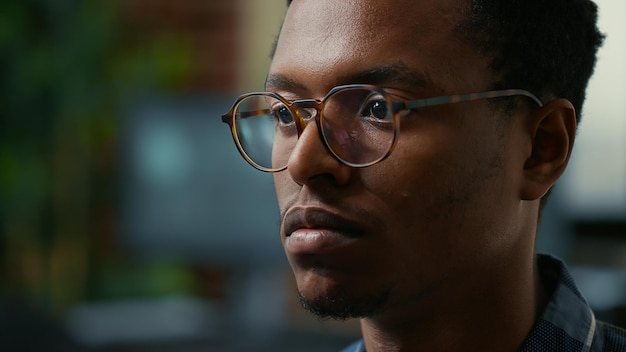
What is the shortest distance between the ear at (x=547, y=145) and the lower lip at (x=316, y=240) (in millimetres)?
231

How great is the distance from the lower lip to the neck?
0.11 m

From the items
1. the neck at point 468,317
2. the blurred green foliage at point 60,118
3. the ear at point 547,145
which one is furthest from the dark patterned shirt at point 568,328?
the blurred green foliage at point 60,118

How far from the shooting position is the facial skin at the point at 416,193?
111cm

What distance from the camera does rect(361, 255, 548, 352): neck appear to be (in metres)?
1.16

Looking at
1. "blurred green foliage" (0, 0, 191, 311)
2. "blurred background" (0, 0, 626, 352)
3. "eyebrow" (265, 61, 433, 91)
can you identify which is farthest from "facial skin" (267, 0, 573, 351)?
"blurred green foliage" (0, 0, 191, 311)

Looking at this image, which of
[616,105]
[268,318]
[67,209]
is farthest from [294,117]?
[67,209]

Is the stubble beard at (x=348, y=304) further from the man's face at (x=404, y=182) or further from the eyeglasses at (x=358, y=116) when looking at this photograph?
the eyeglasses at (x=358, y=116)

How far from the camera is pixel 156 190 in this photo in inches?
121

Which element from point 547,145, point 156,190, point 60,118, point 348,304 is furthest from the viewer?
point 60,118

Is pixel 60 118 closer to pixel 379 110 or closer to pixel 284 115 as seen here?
pixel 284 115

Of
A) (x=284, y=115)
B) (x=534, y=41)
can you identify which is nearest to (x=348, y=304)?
(x=284, y=115)

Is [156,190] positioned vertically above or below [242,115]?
below

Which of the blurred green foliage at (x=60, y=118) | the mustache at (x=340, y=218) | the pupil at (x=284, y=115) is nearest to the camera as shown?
the mustache at (x=340, y=218)

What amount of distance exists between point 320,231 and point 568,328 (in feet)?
1.08
